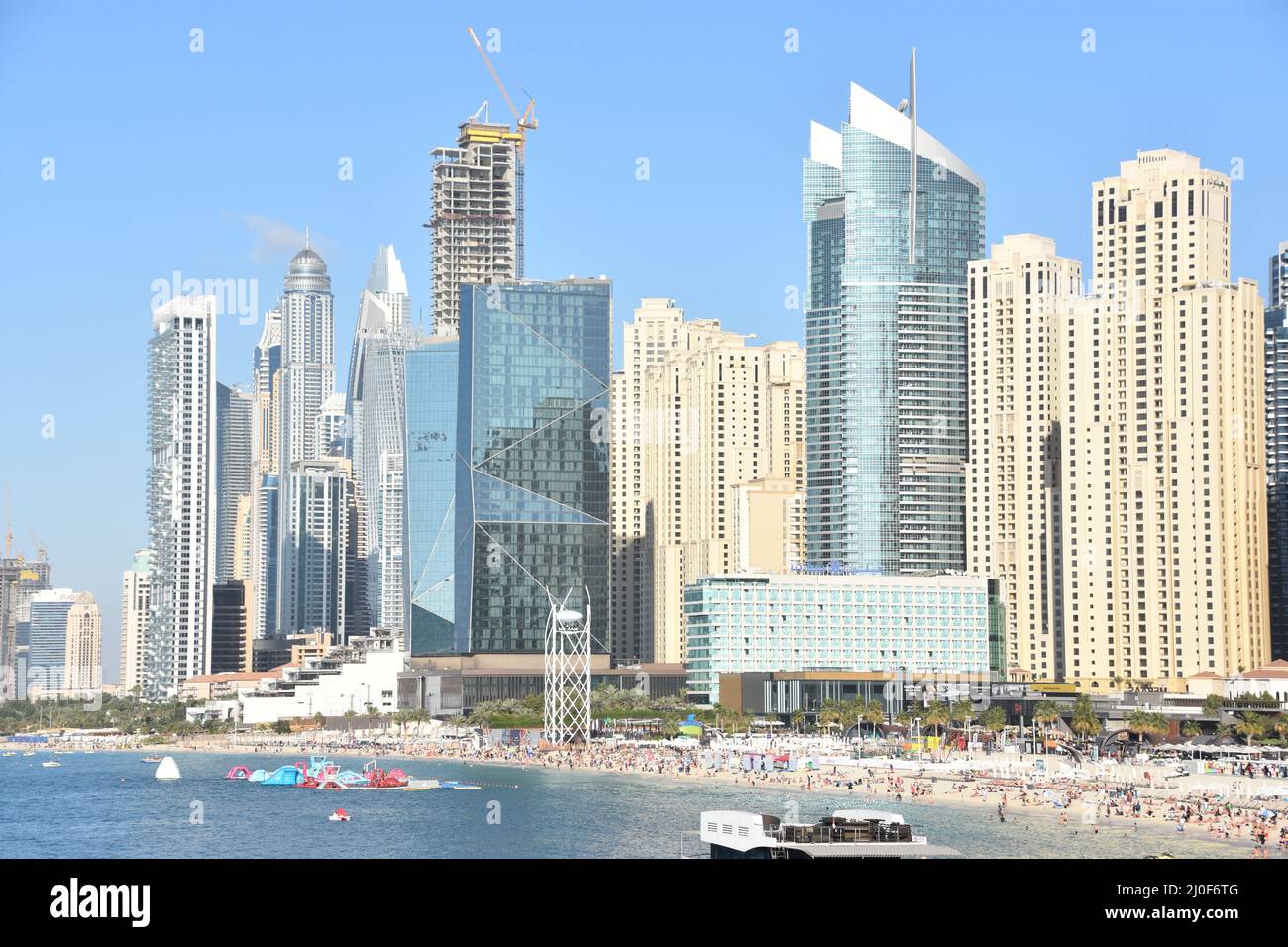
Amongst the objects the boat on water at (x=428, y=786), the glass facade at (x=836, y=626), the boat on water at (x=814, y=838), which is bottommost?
the boat on water at (x=428, y=786)

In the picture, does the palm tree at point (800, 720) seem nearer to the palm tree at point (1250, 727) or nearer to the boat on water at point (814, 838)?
the palm tree at point (1250, 727)

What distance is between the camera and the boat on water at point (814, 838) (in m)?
65.3

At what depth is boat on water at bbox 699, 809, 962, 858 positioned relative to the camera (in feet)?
214

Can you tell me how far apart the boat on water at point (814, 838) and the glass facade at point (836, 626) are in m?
122

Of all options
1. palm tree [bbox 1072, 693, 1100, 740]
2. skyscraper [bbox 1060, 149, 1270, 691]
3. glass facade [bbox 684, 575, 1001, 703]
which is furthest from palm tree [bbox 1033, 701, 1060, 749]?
glass facade [bbox 684, 575, 1001, 703]

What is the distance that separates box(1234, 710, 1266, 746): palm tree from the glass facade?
Result: 131 feet

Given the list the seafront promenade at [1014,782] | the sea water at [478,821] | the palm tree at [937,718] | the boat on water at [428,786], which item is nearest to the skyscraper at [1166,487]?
the palm tree at [937,718]

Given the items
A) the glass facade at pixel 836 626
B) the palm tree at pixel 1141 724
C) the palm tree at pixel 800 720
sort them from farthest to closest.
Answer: the glass facade at pixel 836 626 → the palm tree at pixel 800 720 → the palm tree at pixel 1141 724

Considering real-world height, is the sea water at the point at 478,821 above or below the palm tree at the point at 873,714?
below

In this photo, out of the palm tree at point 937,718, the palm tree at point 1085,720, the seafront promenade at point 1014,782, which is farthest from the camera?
the palm tree at point 937,718

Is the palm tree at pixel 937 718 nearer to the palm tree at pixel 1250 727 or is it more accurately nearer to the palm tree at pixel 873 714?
the palm tree at pixel 873 714

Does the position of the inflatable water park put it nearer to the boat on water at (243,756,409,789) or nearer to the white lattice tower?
the boat on water at (243,756,409,789)

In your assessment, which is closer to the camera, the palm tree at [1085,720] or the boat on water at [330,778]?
the boat on water at [330,778]
